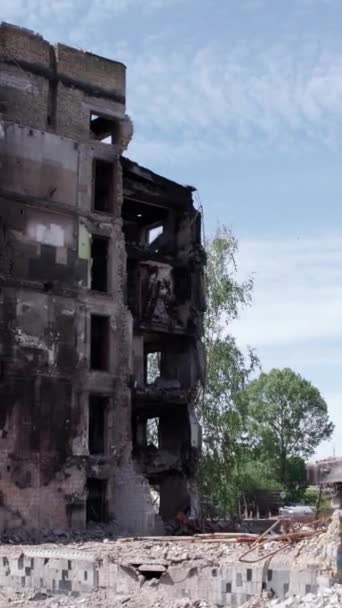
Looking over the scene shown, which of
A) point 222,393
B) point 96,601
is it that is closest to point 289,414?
point 222,393

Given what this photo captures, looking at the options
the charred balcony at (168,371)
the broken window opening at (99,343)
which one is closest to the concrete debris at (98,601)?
the broken window opening at (99,343)

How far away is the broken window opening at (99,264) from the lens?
33.9 m

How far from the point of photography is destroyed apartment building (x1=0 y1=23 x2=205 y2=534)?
30.0 m

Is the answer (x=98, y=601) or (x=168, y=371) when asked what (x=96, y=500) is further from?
(x=98, y=601)

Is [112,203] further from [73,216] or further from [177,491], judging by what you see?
[177,491]

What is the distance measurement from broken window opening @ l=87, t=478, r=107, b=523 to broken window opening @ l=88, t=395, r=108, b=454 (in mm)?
1155

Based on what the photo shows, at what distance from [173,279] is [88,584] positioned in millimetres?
18187

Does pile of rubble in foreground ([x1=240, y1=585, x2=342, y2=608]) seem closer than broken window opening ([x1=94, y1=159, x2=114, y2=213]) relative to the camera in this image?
Yes

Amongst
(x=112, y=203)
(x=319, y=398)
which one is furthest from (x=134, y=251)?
(x=319, y=398)

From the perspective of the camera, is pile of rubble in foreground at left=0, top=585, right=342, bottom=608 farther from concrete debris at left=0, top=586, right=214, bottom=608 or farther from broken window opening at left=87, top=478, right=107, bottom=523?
broken window opening at left=87, top=478, right=107, bottom=523

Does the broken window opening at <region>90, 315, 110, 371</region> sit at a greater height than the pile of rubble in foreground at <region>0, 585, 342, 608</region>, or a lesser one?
greater

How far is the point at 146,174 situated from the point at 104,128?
8.49 feet

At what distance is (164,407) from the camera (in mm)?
34812

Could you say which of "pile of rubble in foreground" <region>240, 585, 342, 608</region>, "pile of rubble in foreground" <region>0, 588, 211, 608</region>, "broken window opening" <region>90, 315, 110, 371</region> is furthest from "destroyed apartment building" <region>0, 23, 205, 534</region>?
"pile of rubble in foreground" <region>240, 585, 342, 608</region>
